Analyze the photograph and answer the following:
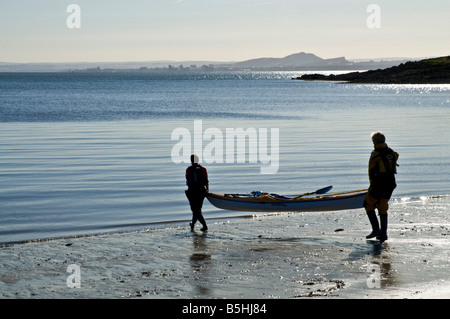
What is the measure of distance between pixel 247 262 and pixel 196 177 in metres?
3.49

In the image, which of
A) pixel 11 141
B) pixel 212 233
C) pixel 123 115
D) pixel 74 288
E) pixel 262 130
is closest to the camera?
pixel 74 288

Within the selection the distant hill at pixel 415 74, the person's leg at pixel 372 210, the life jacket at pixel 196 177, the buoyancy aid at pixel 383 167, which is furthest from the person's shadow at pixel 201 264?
the distant hill at pixel 415 74

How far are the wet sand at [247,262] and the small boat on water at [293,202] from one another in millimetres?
383

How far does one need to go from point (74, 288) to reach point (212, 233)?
4908 millimetres

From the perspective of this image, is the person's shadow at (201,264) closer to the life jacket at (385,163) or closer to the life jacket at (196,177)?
the life jacket at (196,177)

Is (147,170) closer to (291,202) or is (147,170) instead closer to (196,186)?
(196,186)

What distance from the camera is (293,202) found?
15.1 meters

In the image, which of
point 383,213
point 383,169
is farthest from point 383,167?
point 383,213

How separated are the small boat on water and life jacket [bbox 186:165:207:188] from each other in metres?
0.71

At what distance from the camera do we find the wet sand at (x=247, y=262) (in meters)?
9.66
